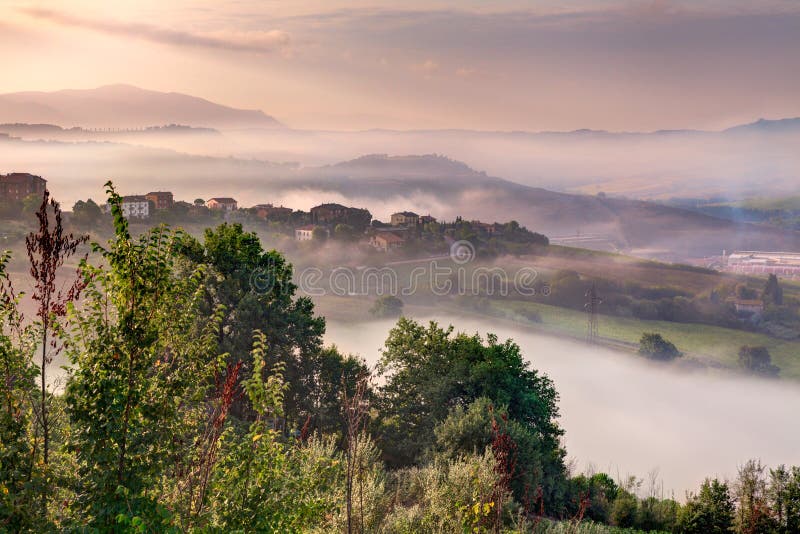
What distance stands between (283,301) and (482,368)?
11336 millimetres

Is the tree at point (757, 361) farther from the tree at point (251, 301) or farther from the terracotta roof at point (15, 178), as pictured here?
the terracotta roof at point (15, 178)

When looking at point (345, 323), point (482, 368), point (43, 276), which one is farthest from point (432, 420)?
point (345, 323)

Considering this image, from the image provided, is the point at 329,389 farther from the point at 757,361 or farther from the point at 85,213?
the point at 757,361

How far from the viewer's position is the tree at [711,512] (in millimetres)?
27531

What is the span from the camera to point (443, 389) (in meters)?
35.9

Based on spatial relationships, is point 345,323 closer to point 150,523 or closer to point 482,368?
point 482,368

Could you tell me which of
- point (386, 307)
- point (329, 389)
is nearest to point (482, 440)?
point (329, 389)

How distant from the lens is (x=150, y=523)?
423 inches

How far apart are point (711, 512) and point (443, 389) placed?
13956 millimetres

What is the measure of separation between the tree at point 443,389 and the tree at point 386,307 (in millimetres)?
146758

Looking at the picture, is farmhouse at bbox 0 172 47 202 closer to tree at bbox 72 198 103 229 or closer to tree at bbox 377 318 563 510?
tree at bbox 72 198 103 229

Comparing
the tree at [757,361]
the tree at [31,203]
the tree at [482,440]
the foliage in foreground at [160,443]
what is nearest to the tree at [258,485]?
the foliage in foreground at [160,443]

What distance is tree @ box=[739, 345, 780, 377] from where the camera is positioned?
175 metres

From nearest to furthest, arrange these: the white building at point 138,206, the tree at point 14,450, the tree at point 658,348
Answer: the tree at point 14,450
the white building at point 138,206
the tree at point 658,348
